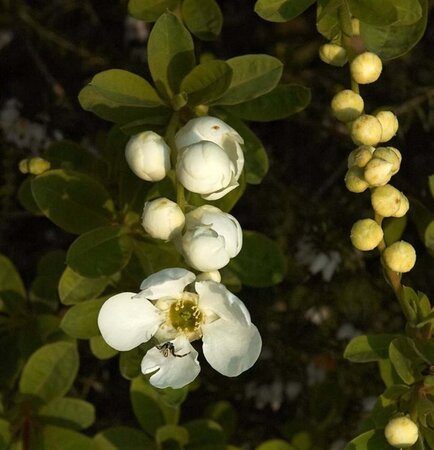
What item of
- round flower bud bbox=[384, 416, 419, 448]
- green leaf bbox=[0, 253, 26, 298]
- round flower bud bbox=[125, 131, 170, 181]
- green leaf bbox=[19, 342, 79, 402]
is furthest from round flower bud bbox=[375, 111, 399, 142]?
green leaf bbox=[0, 253, 26, 298]

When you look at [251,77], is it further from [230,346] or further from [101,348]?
[101,348]

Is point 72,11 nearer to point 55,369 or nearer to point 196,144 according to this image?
point 55,369

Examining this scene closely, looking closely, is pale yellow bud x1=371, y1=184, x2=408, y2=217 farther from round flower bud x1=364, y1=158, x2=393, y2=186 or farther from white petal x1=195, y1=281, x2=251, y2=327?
white petal x1=195, y1=281, x2=251, y2=327

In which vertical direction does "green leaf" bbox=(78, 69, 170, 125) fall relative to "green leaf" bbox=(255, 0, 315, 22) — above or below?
below

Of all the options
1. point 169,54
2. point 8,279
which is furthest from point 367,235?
point 8,279

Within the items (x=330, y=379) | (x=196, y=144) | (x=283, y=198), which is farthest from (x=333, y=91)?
(x=196, y=144)

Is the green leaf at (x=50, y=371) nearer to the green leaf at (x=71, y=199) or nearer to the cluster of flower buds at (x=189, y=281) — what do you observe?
the green leaf at (x=71, y=199)

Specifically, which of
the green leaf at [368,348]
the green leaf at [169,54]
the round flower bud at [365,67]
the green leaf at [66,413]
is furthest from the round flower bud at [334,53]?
the green leaf at [66,413]
